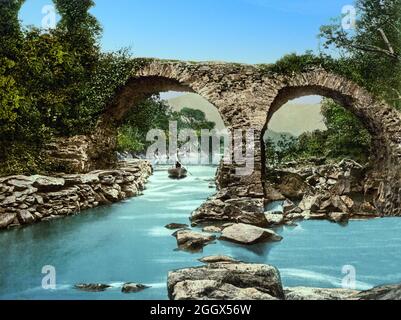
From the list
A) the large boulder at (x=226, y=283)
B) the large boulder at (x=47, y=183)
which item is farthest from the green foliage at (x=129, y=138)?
the large boulder at (x=226, y=283)

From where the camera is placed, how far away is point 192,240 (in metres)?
8.37

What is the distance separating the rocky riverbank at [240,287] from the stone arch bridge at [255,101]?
7.04 m

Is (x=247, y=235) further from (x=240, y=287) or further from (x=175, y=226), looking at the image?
(x=240, y=287)

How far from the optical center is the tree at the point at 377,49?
37.3 ft

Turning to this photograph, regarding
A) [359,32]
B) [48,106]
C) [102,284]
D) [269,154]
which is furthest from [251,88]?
[102,284]

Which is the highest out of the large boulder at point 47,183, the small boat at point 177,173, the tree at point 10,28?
the tree at point 10,28

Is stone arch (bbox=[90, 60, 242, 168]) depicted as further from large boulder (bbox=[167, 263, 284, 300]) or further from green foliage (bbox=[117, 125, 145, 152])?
large boulder (bbox=[167, 263, 284, 300])

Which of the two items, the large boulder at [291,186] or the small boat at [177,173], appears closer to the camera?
the large boulder at [291,186]

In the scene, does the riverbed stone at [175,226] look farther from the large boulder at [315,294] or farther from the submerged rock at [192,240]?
the large boulder at [315,294]

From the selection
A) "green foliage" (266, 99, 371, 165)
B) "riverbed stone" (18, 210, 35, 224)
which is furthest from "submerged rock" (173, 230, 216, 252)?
"green foliage" (266, 99, 371, 165)

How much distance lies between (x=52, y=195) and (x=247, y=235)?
222 inches

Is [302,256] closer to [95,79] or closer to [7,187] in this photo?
[7,187]

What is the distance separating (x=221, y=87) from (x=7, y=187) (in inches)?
261

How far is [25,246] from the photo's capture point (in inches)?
323
